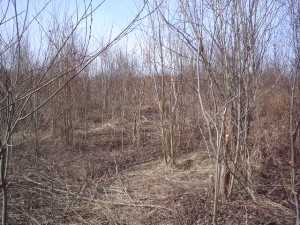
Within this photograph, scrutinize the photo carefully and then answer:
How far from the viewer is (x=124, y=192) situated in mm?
4473

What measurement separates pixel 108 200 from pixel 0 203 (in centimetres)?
126

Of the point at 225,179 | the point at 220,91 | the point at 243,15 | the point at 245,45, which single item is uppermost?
the point at 243,15

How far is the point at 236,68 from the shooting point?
348 centimetres

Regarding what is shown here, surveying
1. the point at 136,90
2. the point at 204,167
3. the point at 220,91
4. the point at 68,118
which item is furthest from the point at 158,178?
the point at 136,90

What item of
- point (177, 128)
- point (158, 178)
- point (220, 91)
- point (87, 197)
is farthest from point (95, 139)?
point (220, 91)

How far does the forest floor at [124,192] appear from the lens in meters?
3.51

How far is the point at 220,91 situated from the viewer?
3.48 m

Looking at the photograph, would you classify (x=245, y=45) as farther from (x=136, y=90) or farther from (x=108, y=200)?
(x=136, y=90)

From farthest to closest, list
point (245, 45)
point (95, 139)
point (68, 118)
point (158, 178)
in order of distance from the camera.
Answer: point (95, 139) → point (68, 118) → point (158, 178) → point (245, 45)

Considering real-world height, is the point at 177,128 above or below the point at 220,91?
below

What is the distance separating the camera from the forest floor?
3.51 meters

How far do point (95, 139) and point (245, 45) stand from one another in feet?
18.1

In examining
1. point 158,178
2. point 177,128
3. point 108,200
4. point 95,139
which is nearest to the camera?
point 108,200

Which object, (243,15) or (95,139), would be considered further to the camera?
(95,139)
